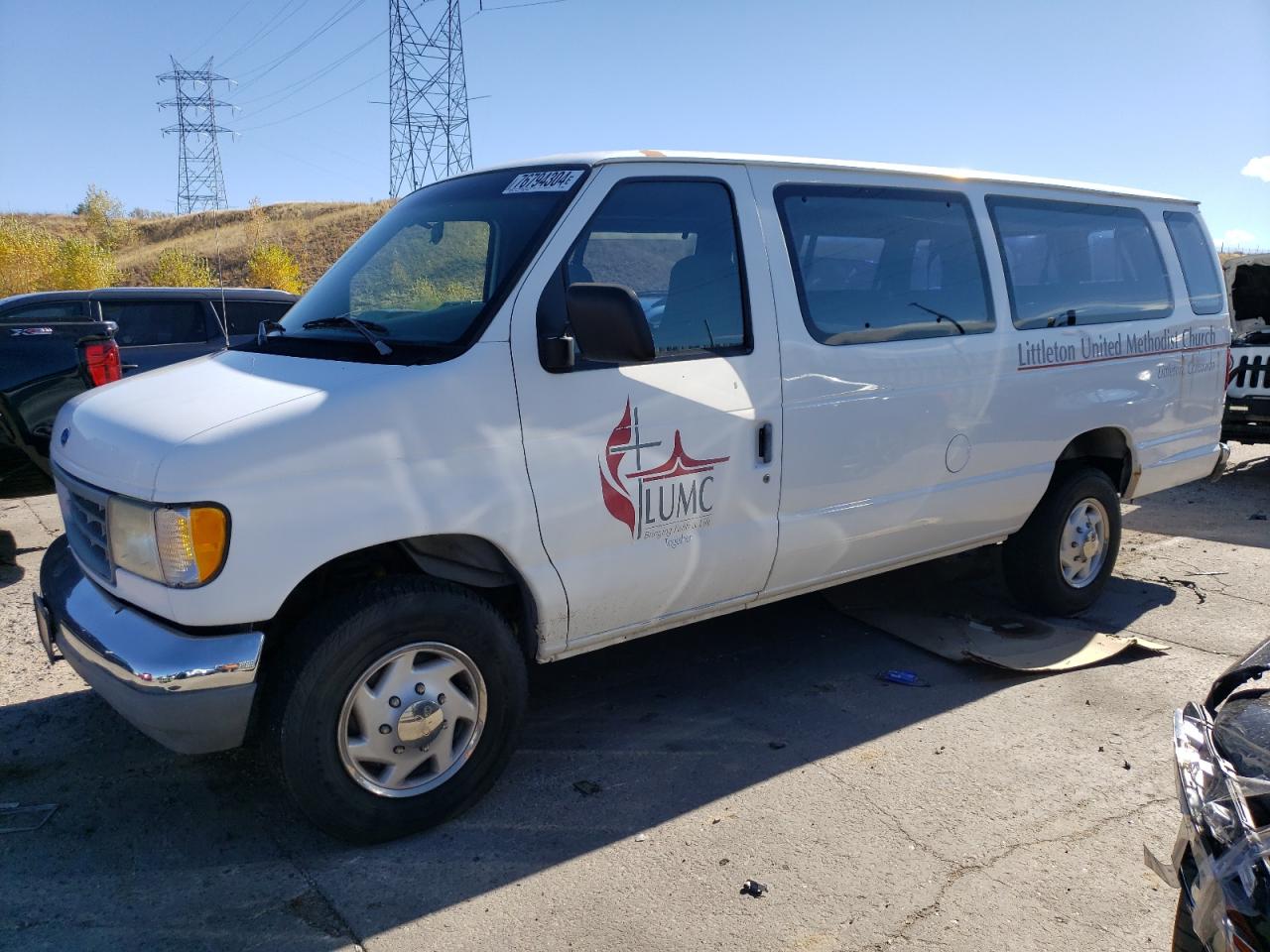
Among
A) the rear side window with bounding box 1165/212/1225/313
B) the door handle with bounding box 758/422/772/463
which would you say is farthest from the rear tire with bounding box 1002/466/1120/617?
the door handle with bounding box 758/422/772/463

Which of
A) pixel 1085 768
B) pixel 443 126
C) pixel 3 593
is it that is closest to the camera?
pixel 1085 768

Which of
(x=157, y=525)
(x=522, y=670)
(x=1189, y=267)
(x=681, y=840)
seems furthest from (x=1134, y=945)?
(x=1189, y=267)

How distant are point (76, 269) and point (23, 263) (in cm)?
120

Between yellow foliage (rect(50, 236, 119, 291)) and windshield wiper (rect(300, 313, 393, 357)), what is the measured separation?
83.3ft

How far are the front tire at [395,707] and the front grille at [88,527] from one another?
2.15 feet

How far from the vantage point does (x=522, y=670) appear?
336 centimetres

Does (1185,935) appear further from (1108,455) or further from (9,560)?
(9,560)

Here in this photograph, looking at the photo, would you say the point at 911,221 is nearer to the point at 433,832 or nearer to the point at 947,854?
the point at 947,854

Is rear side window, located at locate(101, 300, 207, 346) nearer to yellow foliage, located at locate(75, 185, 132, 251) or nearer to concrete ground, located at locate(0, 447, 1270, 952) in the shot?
concrete ground, located at locate(0, 447, 1270, 952)

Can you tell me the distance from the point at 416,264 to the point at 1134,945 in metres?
3.23

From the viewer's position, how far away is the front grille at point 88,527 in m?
3.03

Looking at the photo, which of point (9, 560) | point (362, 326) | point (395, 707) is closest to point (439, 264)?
point (362, 326)

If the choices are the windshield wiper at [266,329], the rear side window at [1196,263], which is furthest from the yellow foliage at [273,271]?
the rear side window at [1196,263]

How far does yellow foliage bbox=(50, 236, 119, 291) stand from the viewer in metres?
25.6
